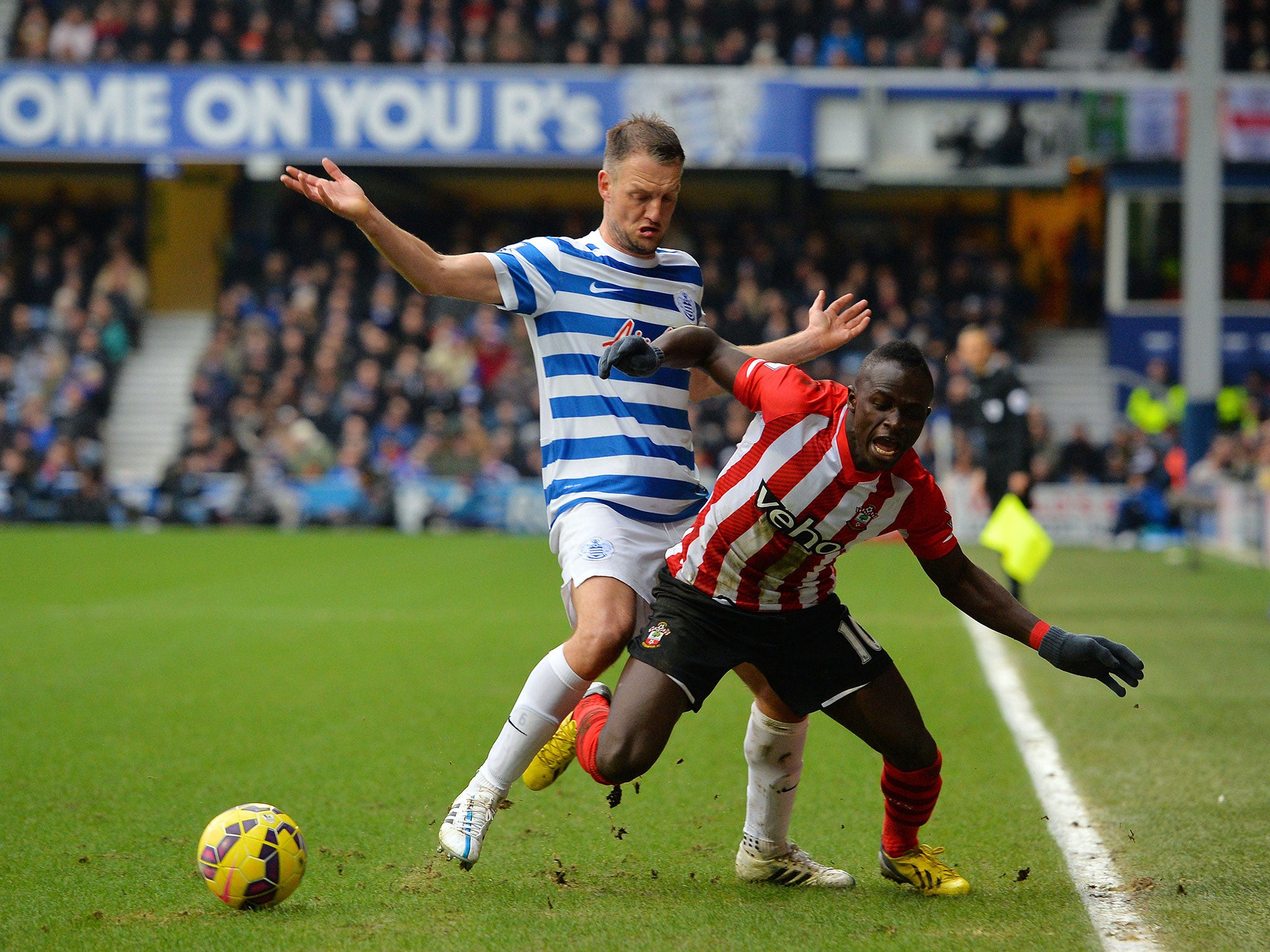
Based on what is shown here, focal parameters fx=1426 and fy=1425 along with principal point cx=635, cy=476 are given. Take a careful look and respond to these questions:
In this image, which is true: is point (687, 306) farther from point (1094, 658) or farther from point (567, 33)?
point (567, 33)

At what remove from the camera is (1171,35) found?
79.4 ft

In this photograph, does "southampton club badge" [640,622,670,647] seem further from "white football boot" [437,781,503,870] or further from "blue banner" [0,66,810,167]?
"blue banner" [0,66,810,167]

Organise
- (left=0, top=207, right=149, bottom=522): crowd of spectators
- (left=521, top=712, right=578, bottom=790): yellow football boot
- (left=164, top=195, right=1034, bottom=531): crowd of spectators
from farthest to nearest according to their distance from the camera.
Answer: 1. (left=0, top=207, right=149, bottom=522): crowd of spectators
2. (left=164, top=195, right=1034, bottom=531): crowd of spectators
3. (left=521, top=712, right=578, bottom=790): yellow football boot

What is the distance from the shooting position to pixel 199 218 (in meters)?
27.1

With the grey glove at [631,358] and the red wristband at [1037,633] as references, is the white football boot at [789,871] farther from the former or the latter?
the grey glove at [631,358]

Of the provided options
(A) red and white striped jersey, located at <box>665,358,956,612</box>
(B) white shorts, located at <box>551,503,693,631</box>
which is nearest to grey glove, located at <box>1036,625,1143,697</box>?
(A) red and white striped jersey, located at <box>665,358,956,612</box>

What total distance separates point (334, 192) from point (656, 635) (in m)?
1.50

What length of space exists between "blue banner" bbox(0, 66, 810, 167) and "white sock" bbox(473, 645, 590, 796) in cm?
2001

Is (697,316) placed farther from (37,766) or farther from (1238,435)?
(1238,435)

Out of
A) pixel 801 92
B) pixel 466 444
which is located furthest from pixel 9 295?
pixel 801 92

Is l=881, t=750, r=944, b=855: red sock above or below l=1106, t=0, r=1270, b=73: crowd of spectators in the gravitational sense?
below

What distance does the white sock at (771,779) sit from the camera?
408 centimetres

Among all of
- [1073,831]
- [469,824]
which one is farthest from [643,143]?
[1073,831]

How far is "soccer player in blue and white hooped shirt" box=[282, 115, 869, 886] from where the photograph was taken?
13.1ft
